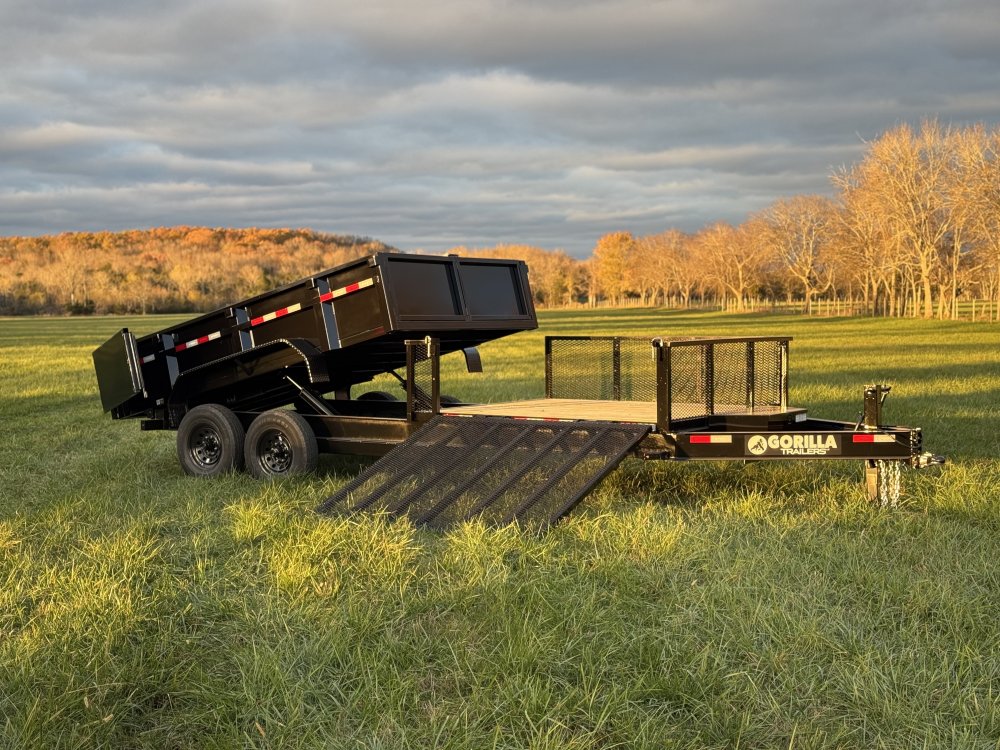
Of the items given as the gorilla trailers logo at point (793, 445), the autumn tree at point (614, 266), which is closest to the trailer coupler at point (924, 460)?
the gorilla trailers logo at point (793, 445)

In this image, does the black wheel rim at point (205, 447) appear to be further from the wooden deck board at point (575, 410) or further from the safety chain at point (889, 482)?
the safety chain at point (889, 482)

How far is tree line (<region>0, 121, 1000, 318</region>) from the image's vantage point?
62.2 meters

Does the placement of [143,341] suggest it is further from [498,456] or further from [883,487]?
[883,487]

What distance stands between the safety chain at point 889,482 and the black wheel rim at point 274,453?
5305 mm

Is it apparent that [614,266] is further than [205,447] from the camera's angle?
Yes

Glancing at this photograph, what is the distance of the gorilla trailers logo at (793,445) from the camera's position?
23.5ft

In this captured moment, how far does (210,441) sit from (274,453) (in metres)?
0.97

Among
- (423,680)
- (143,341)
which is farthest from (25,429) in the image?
(423,680)

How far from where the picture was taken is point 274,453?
9.34m

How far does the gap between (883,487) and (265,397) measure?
6307 mm

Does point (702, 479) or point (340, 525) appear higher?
point (340, 525)

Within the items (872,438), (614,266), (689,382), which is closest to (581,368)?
(689,382)

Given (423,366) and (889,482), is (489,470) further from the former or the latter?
(889,482)

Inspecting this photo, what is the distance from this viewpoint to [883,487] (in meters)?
7.59
